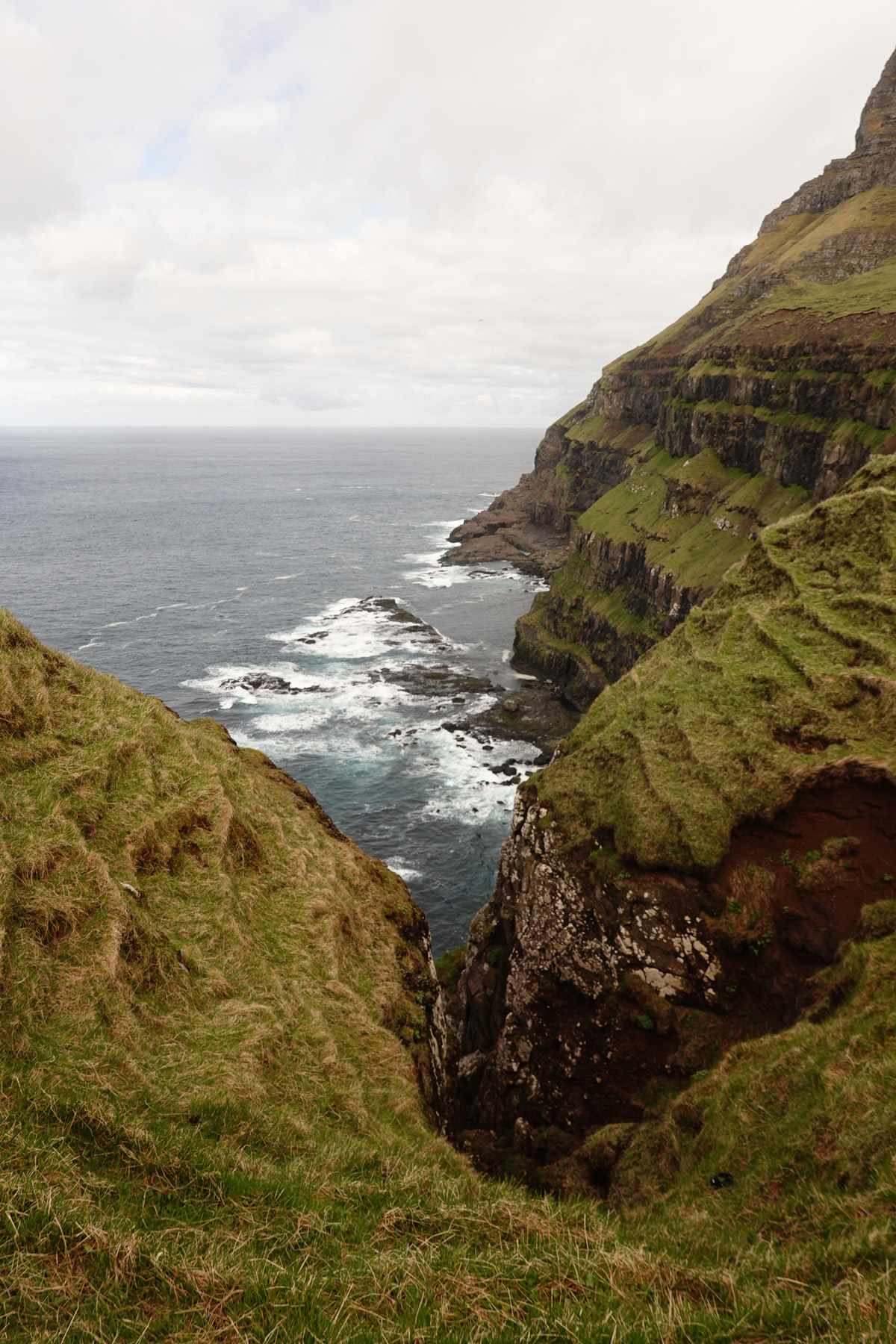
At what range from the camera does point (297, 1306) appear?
7.76m

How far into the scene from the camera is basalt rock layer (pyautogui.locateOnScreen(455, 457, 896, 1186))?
21656mm

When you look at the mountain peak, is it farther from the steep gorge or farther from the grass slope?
the grass slope

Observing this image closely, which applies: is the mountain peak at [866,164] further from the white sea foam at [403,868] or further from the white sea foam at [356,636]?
the white sea foam at [403,868]

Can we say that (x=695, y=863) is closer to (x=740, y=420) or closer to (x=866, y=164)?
(x=740, y=420)

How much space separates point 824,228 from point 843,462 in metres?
66.2

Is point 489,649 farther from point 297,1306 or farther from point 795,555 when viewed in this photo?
point 297,1306

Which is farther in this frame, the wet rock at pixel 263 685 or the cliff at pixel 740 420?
the wet rock at pixel 263 685

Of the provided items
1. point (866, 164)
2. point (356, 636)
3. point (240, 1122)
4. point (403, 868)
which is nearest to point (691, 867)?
point (240, 1122)

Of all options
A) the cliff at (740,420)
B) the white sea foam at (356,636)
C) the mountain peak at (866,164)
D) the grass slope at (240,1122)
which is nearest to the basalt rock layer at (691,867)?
the grass slope at (240,1122)

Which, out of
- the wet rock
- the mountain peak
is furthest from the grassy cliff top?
the mountain peak

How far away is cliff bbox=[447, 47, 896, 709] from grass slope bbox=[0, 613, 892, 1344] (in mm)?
48052

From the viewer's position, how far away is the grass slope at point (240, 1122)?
25.1 feet

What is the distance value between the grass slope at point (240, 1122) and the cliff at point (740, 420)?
4805 centimetres

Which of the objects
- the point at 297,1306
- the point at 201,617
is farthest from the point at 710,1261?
the point at 201,617
